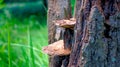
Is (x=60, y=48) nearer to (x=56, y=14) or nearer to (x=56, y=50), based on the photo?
(x=56, y=50)

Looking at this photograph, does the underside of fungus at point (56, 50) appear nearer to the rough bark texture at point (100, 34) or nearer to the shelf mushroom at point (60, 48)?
the shelf mushroom at point (60, 48)

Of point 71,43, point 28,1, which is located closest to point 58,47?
point 71,43

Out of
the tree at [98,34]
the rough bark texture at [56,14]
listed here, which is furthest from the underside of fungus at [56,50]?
the rough bark texture at [56,14]

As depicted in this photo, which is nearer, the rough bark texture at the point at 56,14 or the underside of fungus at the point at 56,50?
the underside of fungus at the point at 56,50

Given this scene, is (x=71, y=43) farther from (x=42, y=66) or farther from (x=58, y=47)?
(x=42, y=66)

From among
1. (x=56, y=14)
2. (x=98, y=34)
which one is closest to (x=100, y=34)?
(x=98, y=34)

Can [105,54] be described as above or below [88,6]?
below

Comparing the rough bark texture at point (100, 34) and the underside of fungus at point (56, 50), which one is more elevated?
the rough bark texture at point (100, 34)

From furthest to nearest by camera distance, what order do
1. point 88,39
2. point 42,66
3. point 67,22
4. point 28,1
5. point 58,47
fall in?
point 28,1 < point 42,66 < point 58,47 < point 67,22 < point 88,39

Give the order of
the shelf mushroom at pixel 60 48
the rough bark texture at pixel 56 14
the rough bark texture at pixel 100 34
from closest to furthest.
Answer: the rough bark texture at pixel 100 34
the shelf mushroom at pixel 60 48
the rough bark texture at pixel 56 14

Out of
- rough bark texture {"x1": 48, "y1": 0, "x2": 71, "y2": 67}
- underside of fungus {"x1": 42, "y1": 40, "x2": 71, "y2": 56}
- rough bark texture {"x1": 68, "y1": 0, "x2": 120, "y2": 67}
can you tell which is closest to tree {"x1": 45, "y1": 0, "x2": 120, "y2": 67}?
rough bark texture {"x1": 68, "y1": 0, "x2": 120, "y2": 67}

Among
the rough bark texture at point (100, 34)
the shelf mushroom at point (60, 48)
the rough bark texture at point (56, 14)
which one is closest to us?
the rough bark texture at point (100, 34)
